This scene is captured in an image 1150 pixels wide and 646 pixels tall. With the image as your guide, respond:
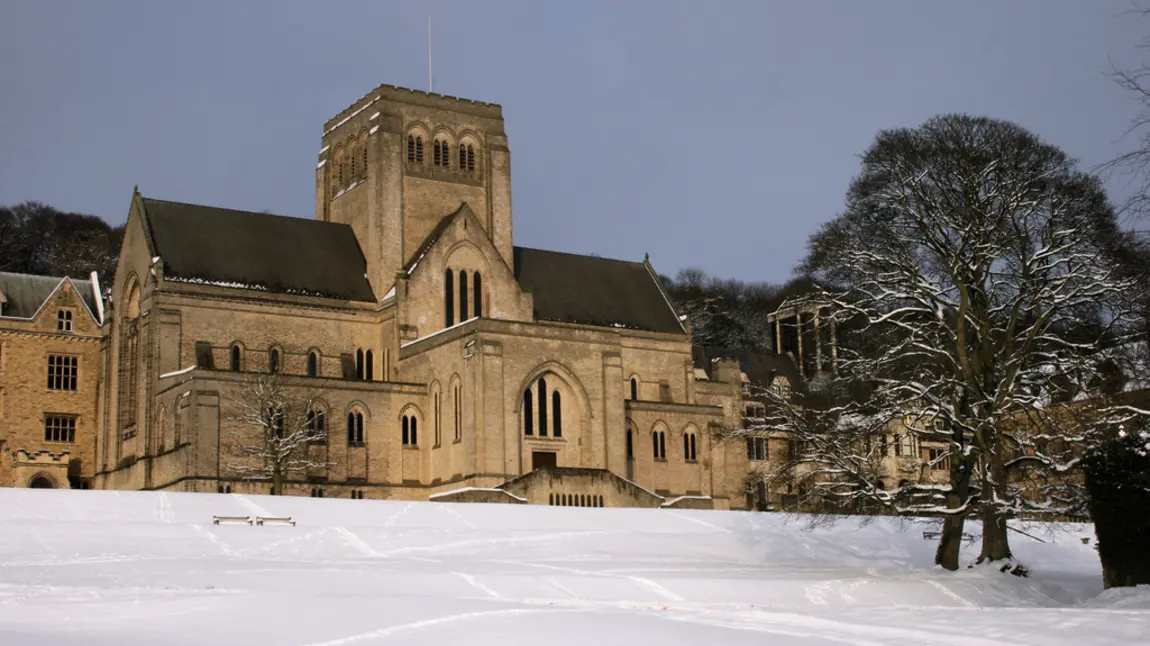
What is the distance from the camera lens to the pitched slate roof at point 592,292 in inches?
3041

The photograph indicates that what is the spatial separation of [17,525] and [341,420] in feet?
92.6

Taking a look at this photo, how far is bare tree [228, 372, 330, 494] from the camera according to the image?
2442 inches

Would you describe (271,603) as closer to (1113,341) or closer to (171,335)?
(1113,341)

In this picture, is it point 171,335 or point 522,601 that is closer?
point 522,601

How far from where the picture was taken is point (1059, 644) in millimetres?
20875

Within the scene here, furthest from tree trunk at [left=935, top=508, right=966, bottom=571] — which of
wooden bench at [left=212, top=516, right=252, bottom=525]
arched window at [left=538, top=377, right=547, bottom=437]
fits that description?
arched window at [left=538, top=377, right=547, bottom=437]

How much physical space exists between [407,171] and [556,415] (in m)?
15.6

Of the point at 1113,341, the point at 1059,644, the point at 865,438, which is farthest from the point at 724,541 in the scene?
the point at 1059,644

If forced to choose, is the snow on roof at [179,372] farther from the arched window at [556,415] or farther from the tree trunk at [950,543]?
the tree trunk at [950,543]

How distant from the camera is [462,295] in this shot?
72688 mm

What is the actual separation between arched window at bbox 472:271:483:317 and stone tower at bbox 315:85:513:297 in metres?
2.93

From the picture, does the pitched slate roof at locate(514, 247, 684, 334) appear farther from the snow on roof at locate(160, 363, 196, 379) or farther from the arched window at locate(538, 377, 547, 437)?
the snow on roof at locate(160, 363, 196, 379)

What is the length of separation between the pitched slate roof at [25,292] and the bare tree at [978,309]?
149ft

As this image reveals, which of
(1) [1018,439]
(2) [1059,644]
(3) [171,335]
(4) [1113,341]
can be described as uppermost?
(3) [171,335]
